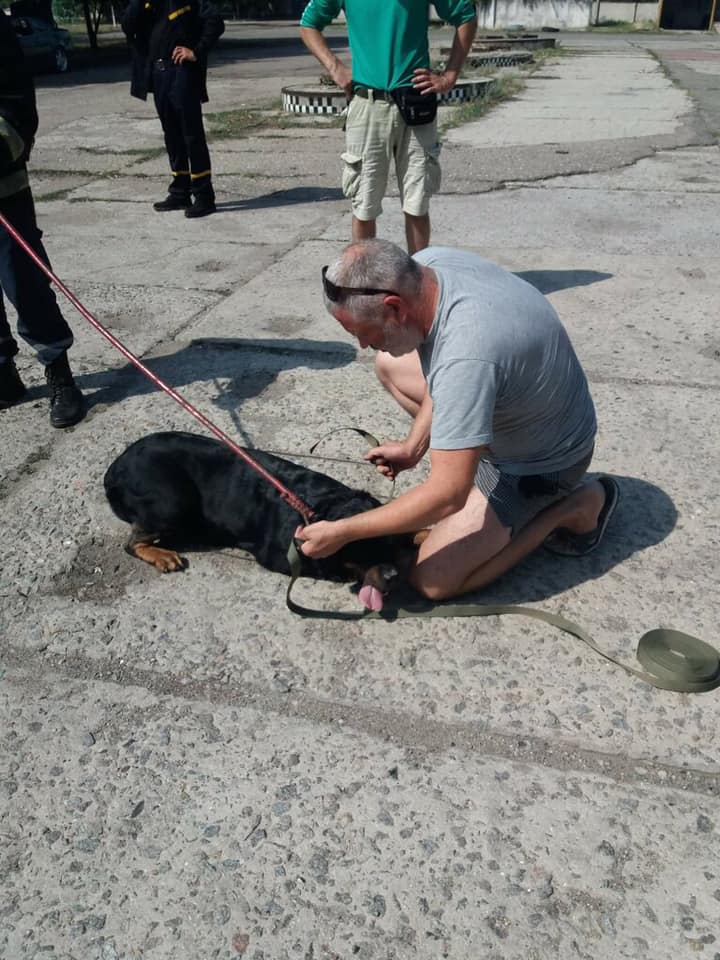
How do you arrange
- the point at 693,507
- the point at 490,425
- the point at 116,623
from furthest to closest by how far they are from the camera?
the point at 693,507
the point at 116,623
the point at 490,425

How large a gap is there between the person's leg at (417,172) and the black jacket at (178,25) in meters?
2.97

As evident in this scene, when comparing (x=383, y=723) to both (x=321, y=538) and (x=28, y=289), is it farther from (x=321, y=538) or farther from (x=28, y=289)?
(x=28, y=289)

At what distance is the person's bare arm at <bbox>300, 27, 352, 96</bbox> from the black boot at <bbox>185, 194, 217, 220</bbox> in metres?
2.46

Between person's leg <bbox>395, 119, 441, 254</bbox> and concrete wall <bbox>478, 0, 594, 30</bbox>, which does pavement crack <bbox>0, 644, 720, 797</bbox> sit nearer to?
person's leg <bbox>395, 119, 441, 254</bbox>

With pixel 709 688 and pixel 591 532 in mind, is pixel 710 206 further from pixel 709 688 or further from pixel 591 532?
pixel 709 688

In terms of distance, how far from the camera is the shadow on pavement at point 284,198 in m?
8.06

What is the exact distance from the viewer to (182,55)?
23.8ft

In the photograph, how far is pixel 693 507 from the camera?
337 cm

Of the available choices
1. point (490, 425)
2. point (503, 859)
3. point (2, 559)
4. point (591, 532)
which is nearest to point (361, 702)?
point (503, 859)

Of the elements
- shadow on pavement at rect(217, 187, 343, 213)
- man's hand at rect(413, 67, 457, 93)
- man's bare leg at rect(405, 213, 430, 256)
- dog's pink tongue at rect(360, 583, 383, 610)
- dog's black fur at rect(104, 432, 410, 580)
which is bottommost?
shadow on pavement at rect(217, 187, 343, 213)

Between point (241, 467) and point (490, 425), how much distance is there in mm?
1100

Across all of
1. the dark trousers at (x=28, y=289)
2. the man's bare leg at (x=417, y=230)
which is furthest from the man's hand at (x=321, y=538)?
the man's bare leg at (x=417, y=230)

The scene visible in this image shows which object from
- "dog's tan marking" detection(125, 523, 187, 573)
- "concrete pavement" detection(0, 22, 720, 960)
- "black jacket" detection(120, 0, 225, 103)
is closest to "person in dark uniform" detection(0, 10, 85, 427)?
"concrete pavement" detection(0, 22, 720, 960)

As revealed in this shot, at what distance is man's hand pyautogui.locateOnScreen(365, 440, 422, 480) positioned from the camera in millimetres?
3123
